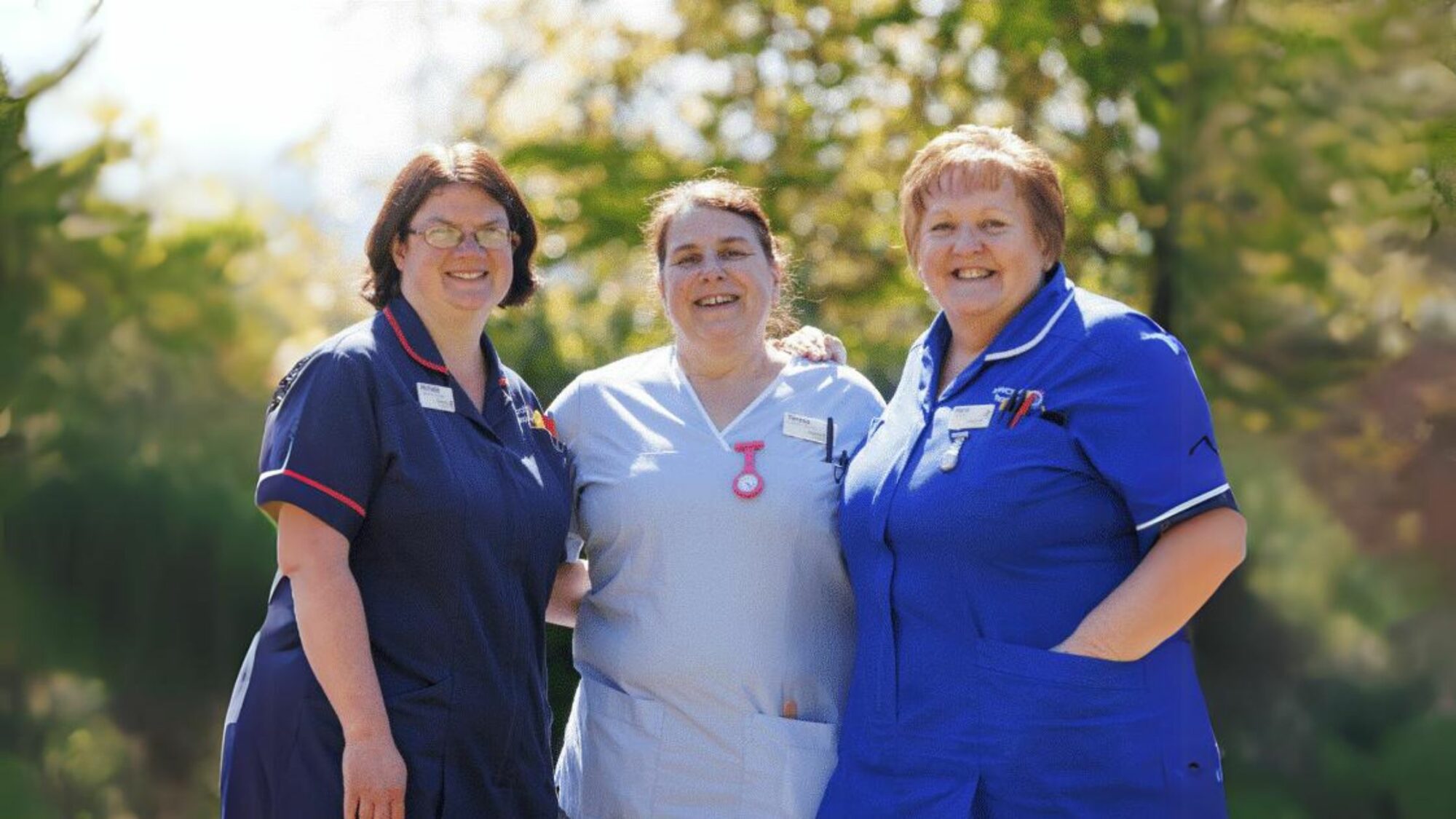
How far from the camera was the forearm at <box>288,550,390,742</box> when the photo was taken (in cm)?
260

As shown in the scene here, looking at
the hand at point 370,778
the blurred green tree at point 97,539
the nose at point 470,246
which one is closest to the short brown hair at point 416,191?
the nose at point 470,246

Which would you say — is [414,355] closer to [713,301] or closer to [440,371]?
[440,371]

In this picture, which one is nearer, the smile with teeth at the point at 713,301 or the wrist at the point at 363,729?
the wrist at the point at 363,729

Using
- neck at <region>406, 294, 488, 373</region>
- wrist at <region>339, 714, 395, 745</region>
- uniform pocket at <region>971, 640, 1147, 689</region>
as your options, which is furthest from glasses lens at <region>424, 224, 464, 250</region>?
uniform pocket at <region>971, 640, 1147, 689</region>

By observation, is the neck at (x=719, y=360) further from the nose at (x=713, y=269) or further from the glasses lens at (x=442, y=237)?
the glasses lens at (x=442, y=237)

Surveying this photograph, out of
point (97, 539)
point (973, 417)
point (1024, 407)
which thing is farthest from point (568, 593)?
point (97, 539)

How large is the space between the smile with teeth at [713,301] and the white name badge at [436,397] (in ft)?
2.24

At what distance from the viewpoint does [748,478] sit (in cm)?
312

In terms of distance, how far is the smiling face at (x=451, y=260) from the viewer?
9.72ft

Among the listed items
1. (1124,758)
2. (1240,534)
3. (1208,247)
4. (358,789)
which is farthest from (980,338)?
(1208,247)

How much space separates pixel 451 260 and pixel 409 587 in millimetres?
682

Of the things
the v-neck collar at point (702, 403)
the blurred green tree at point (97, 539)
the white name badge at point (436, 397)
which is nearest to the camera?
the white name badge at point (436, 397)

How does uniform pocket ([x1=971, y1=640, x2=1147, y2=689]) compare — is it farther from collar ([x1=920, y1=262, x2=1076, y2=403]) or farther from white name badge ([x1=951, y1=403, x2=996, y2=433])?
collar ([x1=920, y1=262, x2=1076, y2=403])

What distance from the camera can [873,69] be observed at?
7.64 metres
